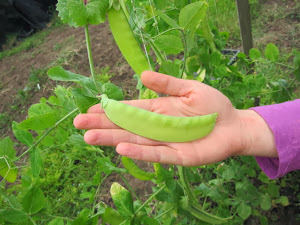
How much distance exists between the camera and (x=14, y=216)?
0.90 m

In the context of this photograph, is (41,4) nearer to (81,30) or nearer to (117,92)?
(81,30)

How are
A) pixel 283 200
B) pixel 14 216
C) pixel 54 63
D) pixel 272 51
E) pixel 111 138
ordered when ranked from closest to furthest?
1. pixel 14 216
2. pixel 111 138
3. pixel 272 51
4. pixel 283 200
5. pixel 54 63

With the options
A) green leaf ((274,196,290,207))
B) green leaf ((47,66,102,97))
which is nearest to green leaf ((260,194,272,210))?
green leaf ((274,196,290,207))

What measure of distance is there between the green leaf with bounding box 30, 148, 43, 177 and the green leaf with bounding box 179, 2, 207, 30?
725 millimetres

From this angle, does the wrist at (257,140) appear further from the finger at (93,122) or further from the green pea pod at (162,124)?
the finger at (93,122)

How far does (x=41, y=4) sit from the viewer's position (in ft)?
19.7

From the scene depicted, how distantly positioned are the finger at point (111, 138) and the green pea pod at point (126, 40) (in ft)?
0.86

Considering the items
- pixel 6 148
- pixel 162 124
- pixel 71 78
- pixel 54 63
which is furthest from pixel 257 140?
pixel 54 63

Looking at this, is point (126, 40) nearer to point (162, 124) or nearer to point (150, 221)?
point (162, 124)

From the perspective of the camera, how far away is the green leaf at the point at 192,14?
0.83m

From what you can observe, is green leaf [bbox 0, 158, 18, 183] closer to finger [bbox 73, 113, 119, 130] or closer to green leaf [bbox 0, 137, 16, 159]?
green leaf [bbox 0, 137, 16, 159]

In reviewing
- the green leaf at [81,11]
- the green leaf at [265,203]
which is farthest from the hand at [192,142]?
the green leaf at [265,203]

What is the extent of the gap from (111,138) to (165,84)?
0.30 meters

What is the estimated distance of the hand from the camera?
3.14 feet
